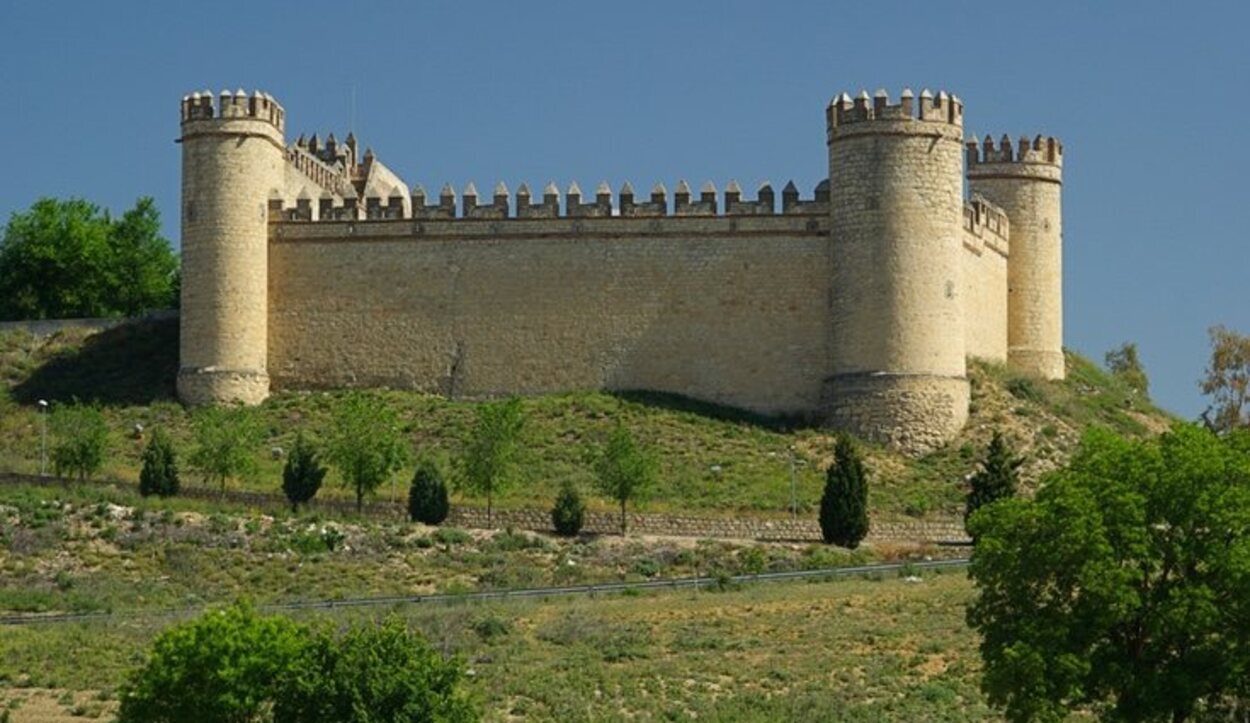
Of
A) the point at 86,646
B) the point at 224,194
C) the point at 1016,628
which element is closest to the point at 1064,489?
the point at 1016,628

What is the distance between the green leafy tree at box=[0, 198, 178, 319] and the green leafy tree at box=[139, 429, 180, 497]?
76.8ft

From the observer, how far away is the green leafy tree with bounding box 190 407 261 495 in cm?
5497

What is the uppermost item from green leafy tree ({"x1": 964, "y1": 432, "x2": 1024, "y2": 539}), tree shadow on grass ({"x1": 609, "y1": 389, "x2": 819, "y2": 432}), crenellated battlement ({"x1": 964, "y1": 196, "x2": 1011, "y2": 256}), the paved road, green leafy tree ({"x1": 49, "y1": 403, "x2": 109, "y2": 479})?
crenellated battlement ({"x1": 964, "y1": 196, "x2": 1011, "y2": 256})

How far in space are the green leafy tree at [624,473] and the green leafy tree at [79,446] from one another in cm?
1022

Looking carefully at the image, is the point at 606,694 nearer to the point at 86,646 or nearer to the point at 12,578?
the point at 86,646

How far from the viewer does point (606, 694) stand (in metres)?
38.7

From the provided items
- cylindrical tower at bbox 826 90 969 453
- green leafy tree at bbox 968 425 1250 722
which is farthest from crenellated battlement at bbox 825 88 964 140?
green leafy tree at bbox 968 425 1250 722

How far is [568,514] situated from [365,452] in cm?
497

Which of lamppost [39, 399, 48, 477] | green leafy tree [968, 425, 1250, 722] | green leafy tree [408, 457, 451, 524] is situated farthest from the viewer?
lamppost [39, 399, 48, 477]

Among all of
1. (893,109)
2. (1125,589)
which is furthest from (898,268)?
(1125,589)

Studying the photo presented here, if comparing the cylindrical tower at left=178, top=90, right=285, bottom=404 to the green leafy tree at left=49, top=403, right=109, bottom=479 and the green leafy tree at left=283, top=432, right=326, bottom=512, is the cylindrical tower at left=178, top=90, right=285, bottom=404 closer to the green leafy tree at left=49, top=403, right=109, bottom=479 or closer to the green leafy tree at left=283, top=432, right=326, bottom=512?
the green leafy tree at left=49, top=403, right=109, bottom=479

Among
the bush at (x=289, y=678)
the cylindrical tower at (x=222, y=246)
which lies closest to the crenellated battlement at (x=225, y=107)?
the cylindrical tower at (x=222, y=246)

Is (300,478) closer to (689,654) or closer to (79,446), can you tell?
(79,446)

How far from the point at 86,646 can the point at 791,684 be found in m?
10.5
